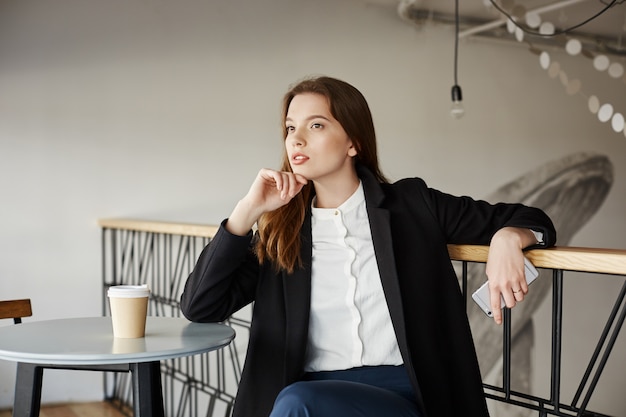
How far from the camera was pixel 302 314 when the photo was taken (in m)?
1.64

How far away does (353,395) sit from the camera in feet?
4.79

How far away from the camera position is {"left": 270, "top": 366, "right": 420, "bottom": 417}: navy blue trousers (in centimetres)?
140

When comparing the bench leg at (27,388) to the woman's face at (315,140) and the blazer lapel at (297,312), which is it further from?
the woman's face at (315,140)

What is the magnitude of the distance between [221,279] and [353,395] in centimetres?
43

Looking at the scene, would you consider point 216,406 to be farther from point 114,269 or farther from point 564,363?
point 564,363

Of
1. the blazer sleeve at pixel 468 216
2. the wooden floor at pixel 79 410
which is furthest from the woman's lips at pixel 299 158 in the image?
the wooden floor at pixel 79 410

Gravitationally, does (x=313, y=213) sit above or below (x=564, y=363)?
above

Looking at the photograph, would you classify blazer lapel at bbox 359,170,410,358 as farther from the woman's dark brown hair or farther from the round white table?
the round white table

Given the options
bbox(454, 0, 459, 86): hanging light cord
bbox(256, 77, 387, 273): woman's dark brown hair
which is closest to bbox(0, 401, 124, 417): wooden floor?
bbox(256, 77, 387, 273): woman's dark brown hair

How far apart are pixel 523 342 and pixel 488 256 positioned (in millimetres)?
4875

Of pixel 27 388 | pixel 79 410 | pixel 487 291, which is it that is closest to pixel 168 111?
pixel 79 410

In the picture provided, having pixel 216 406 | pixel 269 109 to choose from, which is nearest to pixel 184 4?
pixel 269 109

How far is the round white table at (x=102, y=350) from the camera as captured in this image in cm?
150

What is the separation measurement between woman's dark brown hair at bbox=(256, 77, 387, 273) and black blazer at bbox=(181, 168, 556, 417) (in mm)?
25
